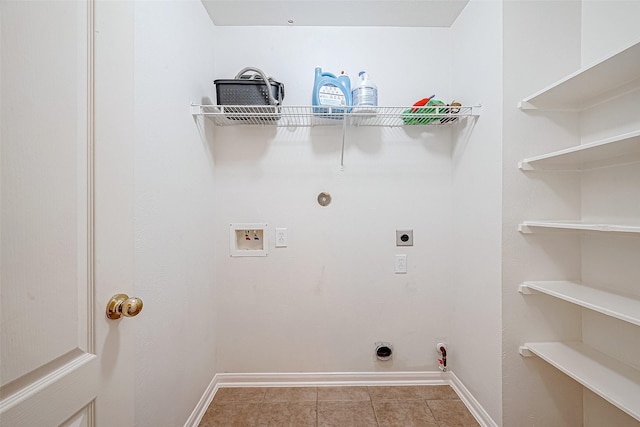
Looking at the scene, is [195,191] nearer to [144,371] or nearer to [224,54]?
[144,371]

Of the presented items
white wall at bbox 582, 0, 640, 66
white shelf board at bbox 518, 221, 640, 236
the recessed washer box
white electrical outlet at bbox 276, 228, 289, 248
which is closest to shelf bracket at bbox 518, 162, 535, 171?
white shelf board at bbox 518, 221, 640, 236

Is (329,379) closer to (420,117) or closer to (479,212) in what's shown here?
(479,212)

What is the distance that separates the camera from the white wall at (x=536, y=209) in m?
1.26

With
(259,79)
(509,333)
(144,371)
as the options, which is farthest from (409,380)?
(259,79)

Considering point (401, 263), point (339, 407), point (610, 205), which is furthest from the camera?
point (401, 263)

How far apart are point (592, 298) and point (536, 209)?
42 cm

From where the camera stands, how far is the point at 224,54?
5.69 ft

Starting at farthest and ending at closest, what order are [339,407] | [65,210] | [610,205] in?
[339,407]
[610,205]
[65,210]

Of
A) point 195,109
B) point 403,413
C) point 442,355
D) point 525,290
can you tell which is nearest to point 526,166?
point 525,290

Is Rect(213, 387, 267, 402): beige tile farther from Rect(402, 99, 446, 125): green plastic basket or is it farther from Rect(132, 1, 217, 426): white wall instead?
Rect(402, 99, 446, 125): green plastic basket

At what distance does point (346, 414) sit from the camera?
150 centimetres

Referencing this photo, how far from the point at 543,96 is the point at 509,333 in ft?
3.61

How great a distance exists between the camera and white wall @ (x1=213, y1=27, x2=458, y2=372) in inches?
68.5

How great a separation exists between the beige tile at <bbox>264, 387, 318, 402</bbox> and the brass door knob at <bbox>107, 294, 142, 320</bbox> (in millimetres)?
1333
